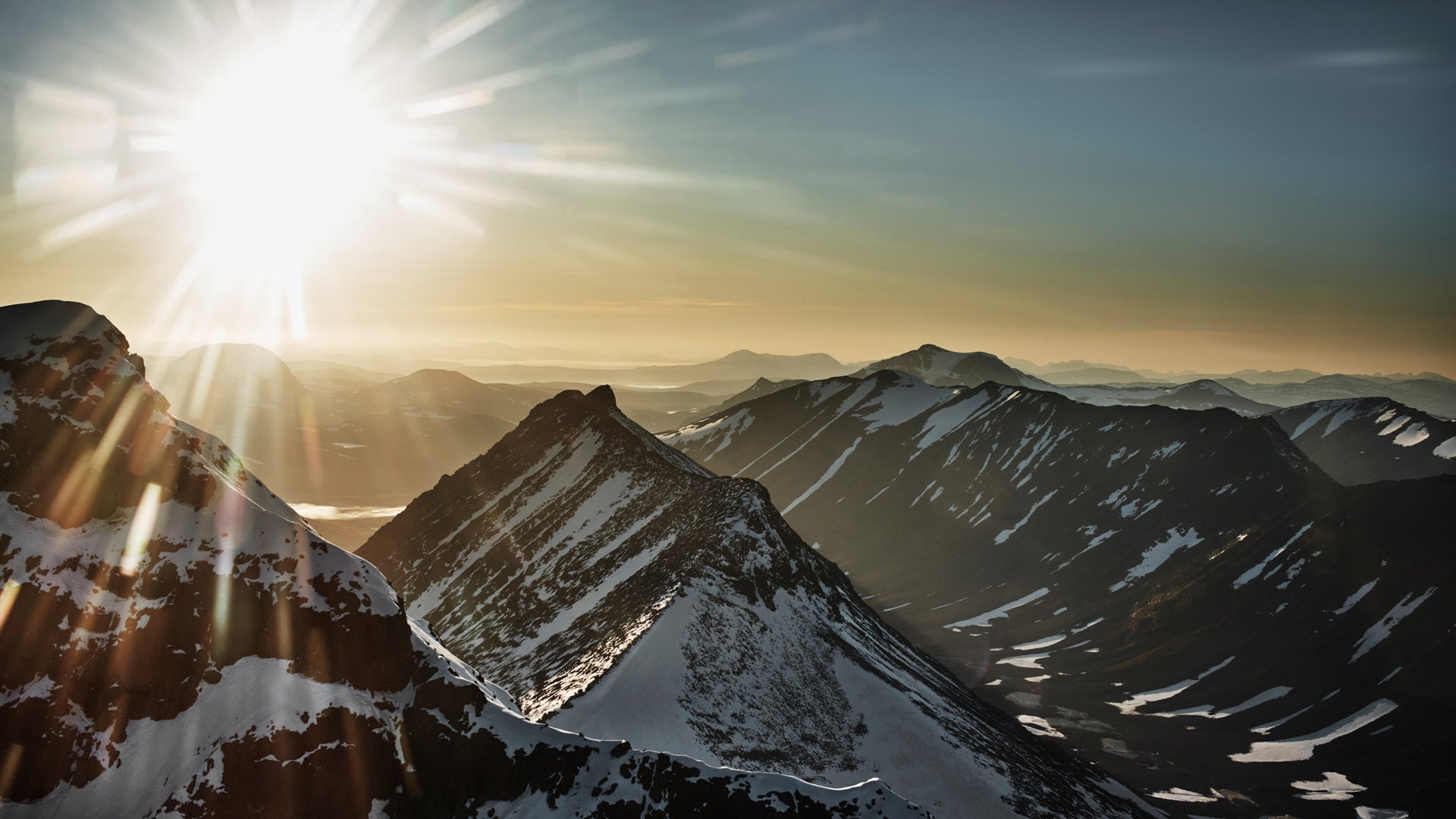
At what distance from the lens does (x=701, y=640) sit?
260 ft

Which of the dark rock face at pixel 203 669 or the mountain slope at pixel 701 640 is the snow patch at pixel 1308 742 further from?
the dark rock face at pixel 203 669

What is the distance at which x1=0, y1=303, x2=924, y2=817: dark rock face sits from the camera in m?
38.5

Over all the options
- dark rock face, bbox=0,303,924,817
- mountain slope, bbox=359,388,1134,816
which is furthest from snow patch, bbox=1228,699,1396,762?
dark rock face, bbox=0,303,924,817

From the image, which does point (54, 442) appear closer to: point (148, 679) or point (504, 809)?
point (148, 679)

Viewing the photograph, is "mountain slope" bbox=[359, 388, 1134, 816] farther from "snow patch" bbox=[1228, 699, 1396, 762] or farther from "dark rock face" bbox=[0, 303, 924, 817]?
"snow patch" bbox=[1228, 699, 1396, 762]

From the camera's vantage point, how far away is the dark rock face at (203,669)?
38500 mm

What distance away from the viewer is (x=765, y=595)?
93.3 meters

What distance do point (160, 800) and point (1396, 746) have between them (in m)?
173

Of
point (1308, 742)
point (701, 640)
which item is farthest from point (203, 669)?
point (1308, 742)

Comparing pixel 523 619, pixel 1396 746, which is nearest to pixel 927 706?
pixel 523 619

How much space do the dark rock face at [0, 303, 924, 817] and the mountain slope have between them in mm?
20284

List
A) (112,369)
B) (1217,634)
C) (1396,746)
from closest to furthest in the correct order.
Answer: (112,369), (1396,746), (1217,634)

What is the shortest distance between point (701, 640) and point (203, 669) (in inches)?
1829

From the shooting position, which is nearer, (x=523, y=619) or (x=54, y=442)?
(x=54, y=442)
